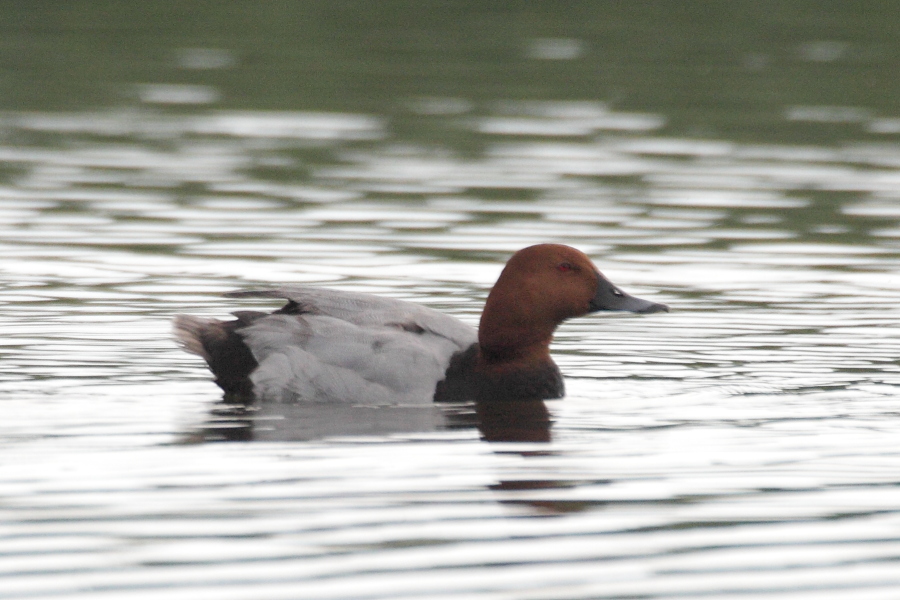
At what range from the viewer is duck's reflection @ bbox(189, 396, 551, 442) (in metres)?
7.85

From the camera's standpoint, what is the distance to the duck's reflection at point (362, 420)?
7.85 metres

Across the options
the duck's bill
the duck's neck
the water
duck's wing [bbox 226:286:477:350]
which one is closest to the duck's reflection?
the water

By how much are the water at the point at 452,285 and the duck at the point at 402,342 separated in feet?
0.71

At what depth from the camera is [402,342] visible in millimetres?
8703

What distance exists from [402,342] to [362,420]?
65cm

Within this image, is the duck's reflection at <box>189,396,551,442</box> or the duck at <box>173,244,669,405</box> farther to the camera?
the duck at <box>173,244,669,405</box>

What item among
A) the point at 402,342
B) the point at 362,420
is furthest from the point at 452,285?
the point at 362,420

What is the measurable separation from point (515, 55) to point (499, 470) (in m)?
17.0

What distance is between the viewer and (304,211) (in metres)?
14.2

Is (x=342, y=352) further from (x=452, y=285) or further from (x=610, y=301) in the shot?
(x=452, y=285)

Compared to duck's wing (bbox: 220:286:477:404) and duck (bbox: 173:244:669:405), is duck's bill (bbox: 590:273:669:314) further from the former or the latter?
duck's wing (bbox: 220:286:477:404)

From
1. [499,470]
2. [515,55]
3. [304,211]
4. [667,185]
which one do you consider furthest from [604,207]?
[515,55]

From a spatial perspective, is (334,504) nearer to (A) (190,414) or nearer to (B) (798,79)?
(A) (190,414)

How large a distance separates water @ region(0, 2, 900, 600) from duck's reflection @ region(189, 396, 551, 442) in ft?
0.12
